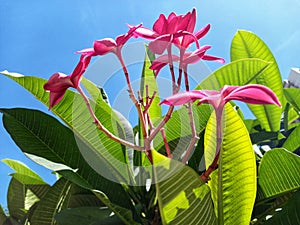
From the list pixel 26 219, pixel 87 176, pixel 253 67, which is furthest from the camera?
pixel 26 219

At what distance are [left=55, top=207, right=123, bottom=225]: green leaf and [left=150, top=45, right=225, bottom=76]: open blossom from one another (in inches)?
11.1

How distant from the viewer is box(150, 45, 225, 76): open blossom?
0.62 metres

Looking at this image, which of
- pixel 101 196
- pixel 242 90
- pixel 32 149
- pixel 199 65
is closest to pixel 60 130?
pixel 32 149

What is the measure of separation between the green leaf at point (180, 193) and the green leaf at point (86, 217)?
0.20m

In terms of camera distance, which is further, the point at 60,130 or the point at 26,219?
the point at 26,219

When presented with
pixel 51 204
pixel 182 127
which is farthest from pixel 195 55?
pixel 51 204

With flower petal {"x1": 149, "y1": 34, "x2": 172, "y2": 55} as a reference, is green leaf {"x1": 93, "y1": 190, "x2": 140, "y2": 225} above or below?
below

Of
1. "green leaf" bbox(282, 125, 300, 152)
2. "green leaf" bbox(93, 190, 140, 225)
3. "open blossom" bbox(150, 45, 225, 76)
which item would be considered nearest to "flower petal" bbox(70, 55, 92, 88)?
"open blossom" bbox(150, 45, 225, 76)

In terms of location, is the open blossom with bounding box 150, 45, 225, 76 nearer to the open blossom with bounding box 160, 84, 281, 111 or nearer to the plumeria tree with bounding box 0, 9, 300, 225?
the plumeria tree with bounding box 0, 9, 300, 225

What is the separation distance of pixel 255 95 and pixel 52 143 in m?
0.46

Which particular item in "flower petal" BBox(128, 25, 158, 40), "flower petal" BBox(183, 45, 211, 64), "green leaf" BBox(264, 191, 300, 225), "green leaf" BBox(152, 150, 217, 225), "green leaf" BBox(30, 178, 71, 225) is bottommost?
"green leaf" BBox(264, 191, 300, 225)

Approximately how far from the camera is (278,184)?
0.74 m

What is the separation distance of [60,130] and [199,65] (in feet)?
1.07

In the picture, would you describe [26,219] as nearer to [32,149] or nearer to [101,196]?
[32,149]
